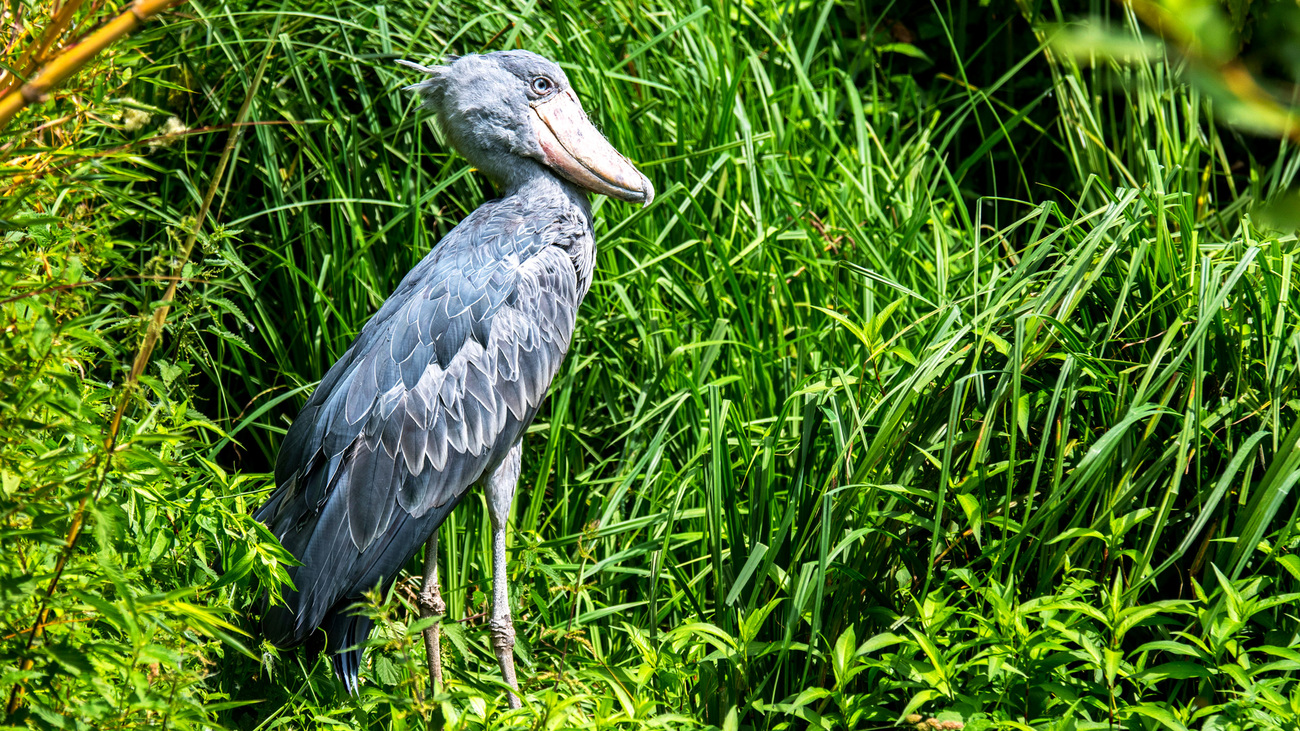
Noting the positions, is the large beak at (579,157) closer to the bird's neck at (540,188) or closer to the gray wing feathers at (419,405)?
the bird's neck at (540,188)

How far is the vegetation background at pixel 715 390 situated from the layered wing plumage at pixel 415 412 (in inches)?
7.1

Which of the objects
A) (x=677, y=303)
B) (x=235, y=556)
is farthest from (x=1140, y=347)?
(x=235, y=556)

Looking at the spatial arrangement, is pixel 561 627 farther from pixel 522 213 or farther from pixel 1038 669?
pixel 1038 669

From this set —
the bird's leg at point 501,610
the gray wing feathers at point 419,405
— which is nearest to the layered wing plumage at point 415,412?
the gray wing feathers at point 419,405

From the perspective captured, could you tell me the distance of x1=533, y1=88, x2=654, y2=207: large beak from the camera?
8.49 feet

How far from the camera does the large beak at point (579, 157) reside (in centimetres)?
259

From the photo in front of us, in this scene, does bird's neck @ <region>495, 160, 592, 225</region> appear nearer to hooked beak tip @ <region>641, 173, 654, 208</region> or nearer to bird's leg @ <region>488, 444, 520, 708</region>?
hooked beak tip @ <region>641, 173, 654, 208</region>

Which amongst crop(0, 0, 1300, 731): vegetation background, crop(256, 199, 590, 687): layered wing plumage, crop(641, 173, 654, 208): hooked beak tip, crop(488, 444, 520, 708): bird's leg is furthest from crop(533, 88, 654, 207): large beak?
crop(488, 444, 520, 708): bird's leg

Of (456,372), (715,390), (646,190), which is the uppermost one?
(646,190)

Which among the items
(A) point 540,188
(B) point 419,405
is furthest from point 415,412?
(A) point 540,188

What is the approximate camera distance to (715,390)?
2.56 m

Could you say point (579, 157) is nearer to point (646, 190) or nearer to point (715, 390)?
point (646, 190)

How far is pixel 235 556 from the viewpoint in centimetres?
196

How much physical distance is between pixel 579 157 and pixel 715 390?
0.68 m
